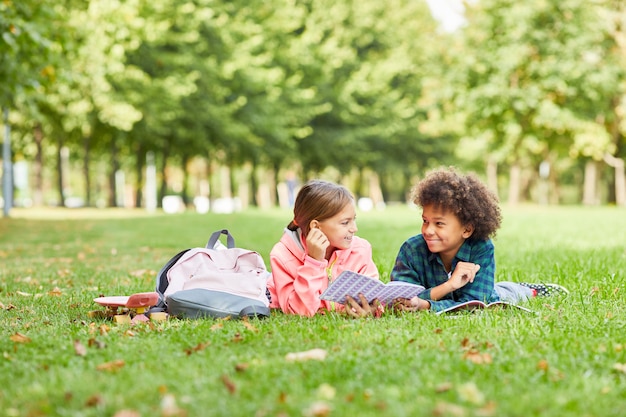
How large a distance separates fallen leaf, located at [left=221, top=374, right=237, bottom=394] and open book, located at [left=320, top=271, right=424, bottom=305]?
1.62m

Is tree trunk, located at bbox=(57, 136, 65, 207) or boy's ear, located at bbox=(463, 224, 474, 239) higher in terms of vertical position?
tree trunk, located at bbox=(57, 136, 65, 207)

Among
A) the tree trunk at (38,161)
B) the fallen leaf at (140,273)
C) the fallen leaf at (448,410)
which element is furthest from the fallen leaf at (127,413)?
the tree trunk at (38,161)

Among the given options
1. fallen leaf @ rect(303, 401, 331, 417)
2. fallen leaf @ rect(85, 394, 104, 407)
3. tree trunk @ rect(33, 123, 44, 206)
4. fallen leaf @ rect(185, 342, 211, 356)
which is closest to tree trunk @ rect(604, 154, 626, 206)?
tree trunk @ rect(33, 123, 44, 206)

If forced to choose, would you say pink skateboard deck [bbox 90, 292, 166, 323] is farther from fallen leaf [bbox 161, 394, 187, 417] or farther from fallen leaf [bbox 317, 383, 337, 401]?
fallen leaf [bbox 317, 383, 337, 401]

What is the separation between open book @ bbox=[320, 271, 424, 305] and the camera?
5113 millimetres

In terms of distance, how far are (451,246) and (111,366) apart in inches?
105

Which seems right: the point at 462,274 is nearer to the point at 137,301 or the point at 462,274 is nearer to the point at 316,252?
the point at 316,252

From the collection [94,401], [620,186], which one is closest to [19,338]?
[94,401]

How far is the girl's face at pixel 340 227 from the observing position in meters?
5.50

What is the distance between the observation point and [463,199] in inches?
217

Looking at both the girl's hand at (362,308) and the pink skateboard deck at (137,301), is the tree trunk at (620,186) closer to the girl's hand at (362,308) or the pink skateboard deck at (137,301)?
the girl's hand at (362,308)

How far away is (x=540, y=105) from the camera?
3291 cm

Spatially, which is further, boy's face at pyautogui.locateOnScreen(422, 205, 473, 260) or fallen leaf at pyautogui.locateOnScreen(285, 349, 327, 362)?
boy's face at pyautogui.locateOnScreen(422, 205, 473, 260)

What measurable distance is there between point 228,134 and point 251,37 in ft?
14.4
